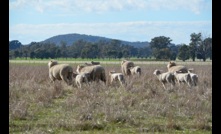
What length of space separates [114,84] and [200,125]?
10.0m

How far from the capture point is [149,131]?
22.5 ft

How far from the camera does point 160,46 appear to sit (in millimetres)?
76000

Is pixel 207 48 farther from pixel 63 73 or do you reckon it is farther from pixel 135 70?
pixel 63 73

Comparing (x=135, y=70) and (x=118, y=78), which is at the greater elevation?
(x=135, y=70)

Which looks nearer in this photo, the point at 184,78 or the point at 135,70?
the point at 184,78

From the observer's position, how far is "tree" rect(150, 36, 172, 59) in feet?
229

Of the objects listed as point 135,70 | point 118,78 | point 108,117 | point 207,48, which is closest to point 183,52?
point 135,70

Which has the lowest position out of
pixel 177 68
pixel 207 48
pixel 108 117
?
pixel 108 117

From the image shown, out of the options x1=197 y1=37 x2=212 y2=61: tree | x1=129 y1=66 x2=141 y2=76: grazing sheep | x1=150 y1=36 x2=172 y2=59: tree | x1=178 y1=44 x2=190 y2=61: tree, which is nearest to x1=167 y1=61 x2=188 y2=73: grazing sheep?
x1=197 y1=37 x2=212 y2=61: tree

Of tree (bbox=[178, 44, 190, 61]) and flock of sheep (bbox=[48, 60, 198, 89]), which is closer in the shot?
flock of sheep (bbox=[48, 60, 198, 89])

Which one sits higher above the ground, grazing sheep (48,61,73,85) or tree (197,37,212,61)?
tree (197,37,212,61)

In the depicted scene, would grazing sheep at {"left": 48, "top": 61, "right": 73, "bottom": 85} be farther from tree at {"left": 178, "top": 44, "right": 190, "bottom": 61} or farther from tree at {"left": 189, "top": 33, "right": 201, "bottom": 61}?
tree at {"left": 178, "top": 44, "right": 190, "bottom": 61}

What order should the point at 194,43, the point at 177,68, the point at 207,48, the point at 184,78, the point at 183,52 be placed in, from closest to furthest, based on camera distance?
the point at 184,78, the point at 177,68, the point at 207,48, the point at 194,43, the point at 183,52
